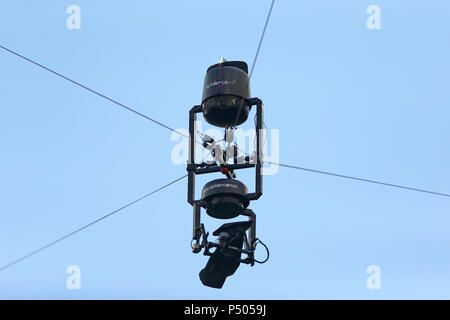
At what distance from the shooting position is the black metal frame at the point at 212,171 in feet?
69.3

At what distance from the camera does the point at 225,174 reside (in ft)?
70.7

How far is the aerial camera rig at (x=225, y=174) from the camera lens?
21234 mm

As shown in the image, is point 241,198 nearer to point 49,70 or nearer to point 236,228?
point 236,228

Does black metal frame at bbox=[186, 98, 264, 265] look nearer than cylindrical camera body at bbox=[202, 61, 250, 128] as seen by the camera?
Yes

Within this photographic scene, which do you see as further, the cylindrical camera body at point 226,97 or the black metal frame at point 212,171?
the cylindrical camera body at point 226,97

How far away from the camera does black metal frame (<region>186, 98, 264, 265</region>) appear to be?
21125 millimetres

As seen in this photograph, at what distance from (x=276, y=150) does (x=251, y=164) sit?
0.82m

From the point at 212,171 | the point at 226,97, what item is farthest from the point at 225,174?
the point at 226,97

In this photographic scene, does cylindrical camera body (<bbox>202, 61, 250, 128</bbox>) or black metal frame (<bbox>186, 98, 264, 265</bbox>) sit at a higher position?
cylindrical camera body (<bbox>202, 61, 250, 128</bbox>)

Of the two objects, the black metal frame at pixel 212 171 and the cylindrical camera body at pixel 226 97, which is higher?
the cylindrical camera body at pixel 226 97

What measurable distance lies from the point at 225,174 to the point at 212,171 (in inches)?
14.2

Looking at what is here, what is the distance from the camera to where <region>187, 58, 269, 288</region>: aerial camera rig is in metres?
21.2
